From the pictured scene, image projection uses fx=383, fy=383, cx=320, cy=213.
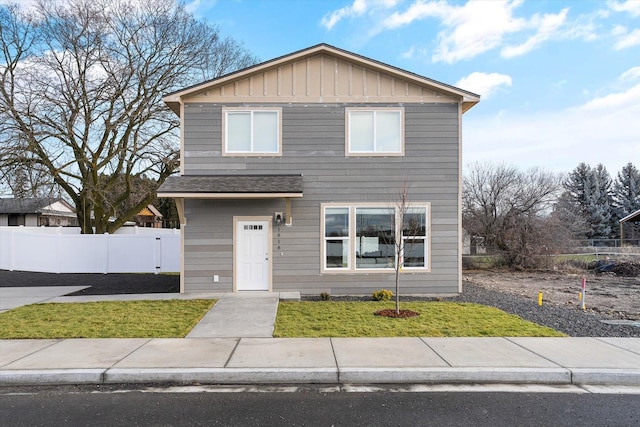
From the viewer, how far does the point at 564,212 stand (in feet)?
79.9

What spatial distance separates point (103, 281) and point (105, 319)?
7233 millimetres

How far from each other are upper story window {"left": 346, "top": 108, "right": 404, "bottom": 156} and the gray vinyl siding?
0.24m

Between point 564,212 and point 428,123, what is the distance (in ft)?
59.8

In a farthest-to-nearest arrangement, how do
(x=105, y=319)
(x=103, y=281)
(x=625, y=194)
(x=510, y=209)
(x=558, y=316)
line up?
(x=625, y=194), (x=510, y=209), (x=103, y=281), (x=558, y=316), (x=105, y=319)

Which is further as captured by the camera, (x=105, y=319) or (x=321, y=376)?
(x=105, y=319)

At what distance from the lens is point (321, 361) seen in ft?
17.8

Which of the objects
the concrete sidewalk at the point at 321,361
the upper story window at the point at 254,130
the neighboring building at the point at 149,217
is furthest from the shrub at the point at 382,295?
the neighboring building at the point at 149,217

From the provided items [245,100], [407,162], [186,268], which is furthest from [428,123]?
[186,268]

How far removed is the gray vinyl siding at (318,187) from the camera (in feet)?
36.0

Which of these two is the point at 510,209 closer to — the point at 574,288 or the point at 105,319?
the point at 574,288

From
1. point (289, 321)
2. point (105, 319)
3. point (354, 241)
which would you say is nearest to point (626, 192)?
point (354, 241)

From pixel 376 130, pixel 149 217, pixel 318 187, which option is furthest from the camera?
pixel 149 217

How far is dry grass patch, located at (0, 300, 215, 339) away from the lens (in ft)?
22.5

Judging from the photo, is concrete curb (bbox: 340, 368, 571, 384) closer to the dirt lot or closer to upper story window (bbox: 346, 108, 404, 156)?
the dirt lot
